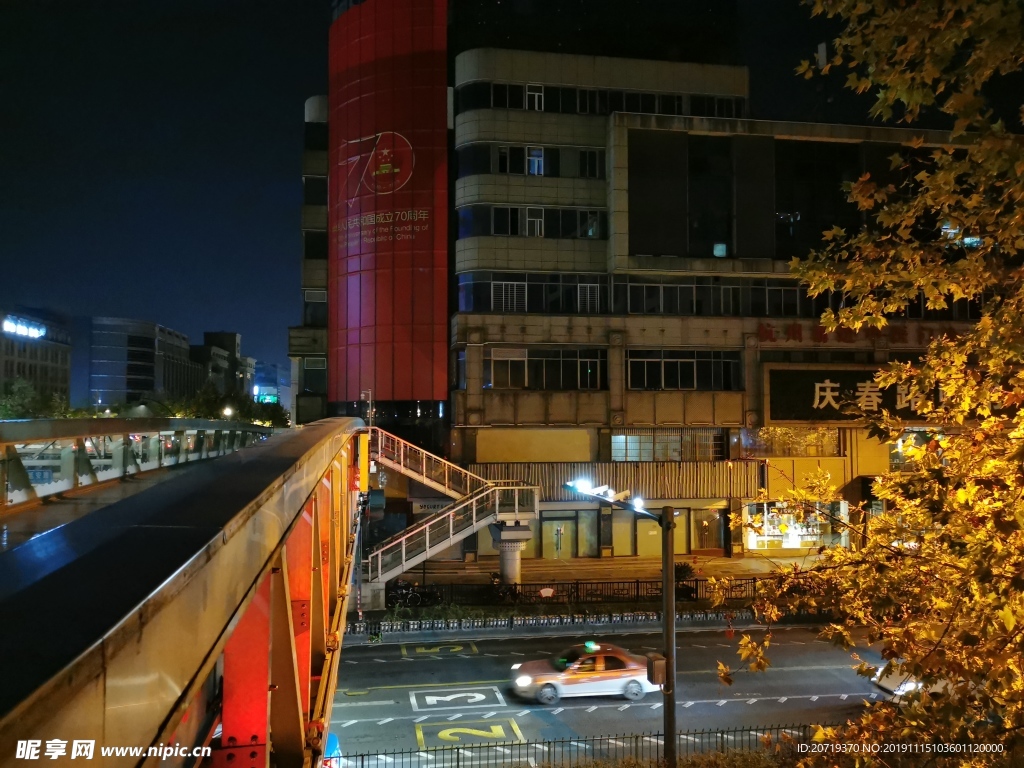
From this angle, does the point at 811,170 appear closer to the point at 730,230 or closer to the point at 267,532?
the point at 730,230

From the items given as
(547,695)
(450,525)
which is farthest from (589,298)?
(547,695)

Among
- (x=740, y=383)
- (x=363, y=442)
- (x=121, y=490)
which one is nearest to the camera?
(x=121, y=490)

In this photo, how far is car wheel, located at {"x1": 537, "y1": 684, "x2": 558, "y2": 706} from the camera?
17.1m

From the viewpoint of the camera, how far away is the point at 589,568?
103 feet

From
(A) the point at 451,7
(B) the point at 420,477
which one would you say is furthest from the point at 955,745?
(A) the point at 451,7

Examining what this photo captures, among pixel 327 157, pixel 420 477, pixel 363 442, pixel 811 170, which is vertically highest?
pixel 327 157

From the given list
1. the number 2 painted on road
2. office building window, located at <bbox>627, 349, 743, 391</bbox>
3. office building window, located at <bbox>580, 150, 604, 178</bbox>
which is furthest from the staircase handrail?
office building window, located at <bbox>580, 150, 604, 178</bbox>

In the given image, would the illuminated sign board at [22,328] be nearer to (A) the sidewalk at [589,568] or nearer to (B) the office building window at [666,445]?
(A) the sidewalk at [589,568]

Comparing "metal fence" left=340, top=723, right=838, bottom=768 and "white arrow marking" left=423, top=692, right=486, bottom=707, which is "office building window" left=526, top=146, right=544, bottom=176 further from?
"metal fence" left=340, top=723, right=838, bottom=768

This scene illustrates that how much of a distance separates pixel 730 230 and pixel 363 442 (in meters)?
23.1

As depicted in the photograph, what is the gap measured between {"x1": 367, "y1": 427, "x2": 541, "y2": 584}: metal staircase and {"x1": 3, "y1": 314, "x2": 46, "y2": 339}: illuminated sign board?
324 feet

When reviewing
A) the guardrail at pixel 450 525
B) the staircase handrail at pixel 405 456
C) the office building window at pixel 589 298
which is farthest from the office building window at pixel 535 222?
the guardrail at pixel 450 525

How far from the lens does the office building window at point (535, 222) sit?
106ft

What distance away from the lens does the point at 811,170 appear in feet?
109
